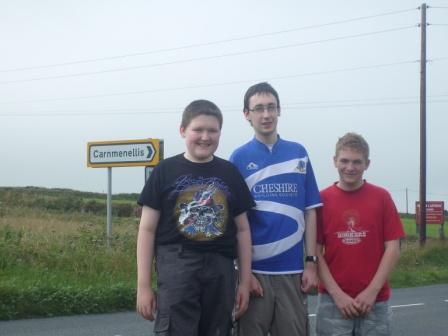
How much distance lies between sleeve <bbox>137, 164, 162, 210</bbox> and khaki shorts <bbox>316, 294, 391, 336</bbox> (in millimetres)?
1319

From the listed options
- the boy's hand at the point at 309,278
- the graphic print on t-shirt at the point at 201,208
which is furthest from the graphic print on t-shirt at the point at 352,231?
the graphic print on t-shirt at the point at 201,208

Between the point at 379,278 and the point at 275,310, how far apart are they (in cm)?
70

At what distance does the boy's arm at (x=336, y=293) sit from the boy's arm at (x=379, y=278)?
0.05 metres

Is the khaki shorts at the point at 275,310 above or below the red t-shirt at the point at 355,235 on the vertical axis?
below

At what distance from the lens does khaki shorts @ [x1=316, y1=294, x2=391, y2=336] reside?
13.8 ft

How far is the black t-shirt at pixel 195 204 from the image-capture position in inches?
147

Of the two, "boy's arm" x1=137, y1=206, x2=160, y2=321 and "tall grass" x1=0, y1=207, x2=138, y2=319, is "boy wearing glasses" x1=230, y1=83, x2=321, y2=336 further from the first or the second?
"tall grass" x1=0, y1=207, x2=138, y2=319

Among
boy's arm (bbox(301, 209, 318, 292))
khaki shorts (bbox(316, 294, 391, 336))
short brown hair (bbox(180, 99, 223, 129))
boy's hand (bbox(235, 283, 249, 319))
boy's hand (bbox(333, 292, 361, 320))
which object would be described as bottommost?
khaki shorts (bbox(316, 294, 391, 336))

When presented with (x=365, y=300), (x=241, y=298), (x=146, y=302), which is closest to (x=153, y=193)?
(x=146, y=302)

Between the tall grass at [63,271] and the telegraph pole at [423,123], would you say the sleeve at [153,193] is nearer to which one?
the tall grass at [63,271]

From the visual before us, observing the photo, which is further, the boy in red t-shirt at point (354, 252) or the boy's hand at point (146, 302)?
the boy in red t-shirt at point (354, 252)

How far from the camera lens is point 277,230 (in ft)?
13.3

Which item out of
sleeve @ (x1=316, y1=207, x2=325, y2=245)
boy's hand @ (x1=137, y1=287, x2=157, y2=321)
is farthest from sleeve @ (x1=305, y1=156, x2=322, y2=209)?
boy's hand @ (x1=137, y1=287, x2=157, y2=321)

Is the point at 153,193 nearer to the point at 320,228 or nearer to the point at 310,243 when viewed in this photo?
the point at 310,243
